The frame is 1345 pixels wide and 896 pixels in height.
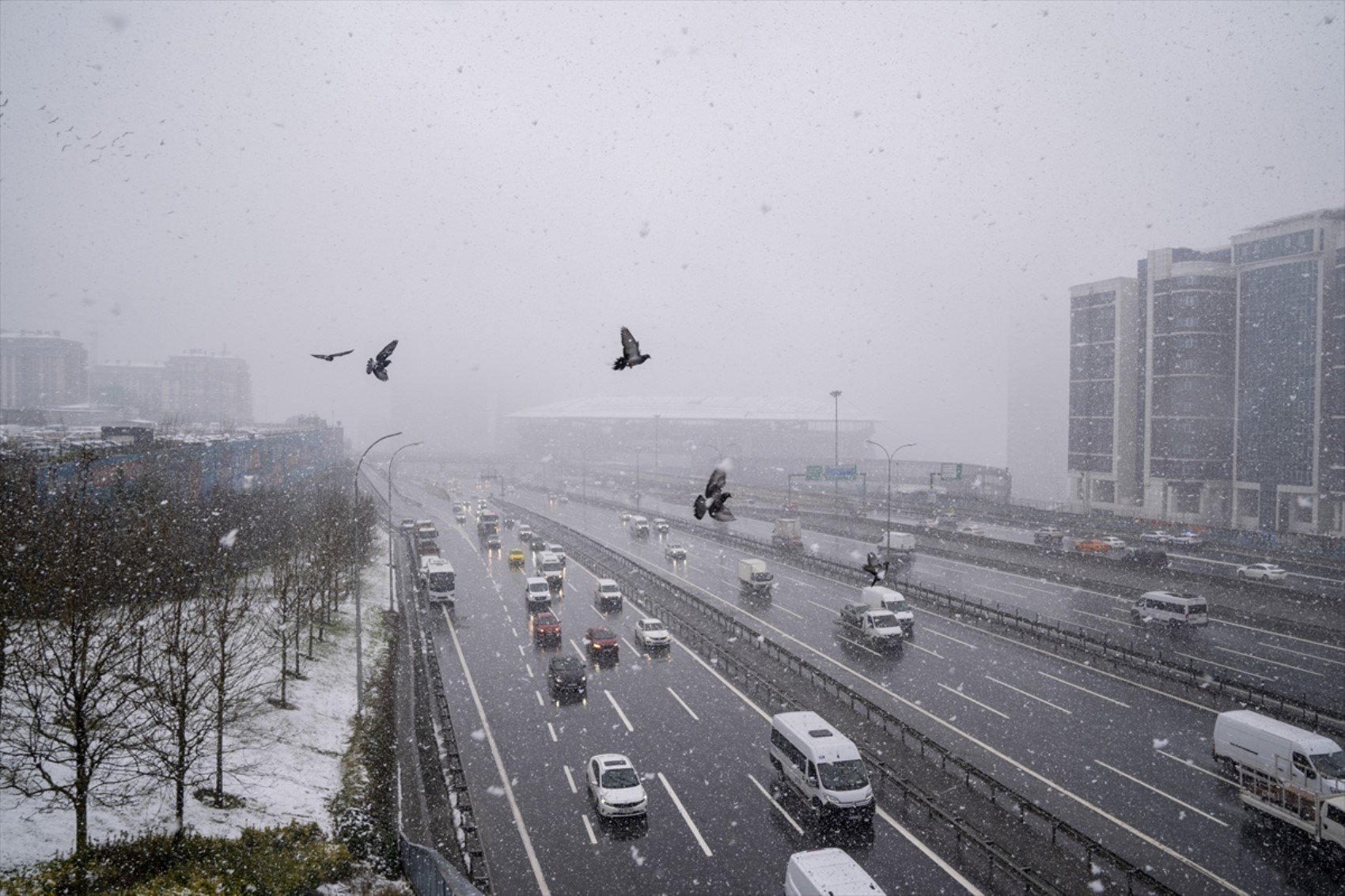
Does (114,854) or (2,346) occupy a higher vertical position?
(2,346)

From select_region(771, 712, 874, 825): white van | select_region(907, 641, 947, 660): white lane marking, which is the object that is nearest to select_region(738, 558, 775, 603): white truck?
select_region(907, 641, 947, 660): white lane marking

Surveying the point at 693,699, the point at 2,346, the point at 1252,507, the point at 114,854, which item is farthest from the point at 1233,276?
the point at 2,346

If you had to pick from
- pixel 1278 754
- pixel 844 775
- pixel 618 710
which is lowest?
pixel 618 710

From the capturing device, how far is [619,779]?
17000 mm

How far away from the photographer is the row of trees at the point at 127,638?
13633 mm

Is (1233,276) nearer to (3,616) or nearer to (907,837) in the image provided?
(907,837)

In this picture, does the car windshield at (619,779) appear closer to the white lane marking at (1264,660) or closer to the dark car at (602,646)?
the dark car at (602,646)

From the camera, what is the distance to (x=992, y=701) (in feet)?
77.8

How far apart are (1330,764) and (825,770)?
10.8 metres

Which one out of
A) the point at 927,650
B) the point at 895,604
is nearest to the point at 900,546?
the point at 895,604

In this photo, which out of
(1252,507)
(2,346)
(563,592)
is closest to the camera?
(563,592)

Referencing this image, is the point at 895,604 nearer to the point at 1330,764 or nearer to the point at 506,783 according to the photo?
the point at 1330,764

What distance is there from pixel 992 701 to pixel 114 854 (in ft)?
74.1

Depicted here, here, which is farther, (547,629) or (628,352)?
(547,629)
